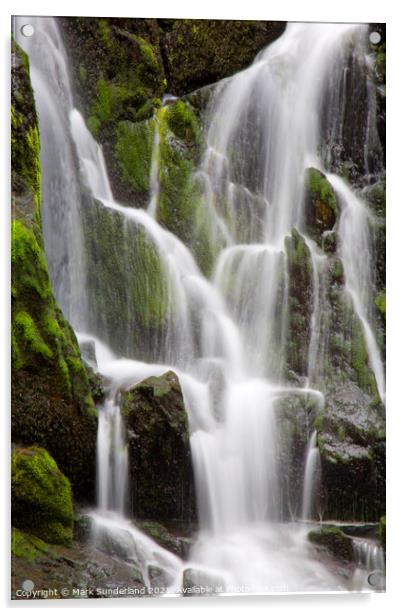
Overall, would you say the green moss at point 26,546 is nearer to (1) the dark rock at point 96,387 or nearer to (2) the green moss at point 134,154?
(1) the dark rock at point 96,387

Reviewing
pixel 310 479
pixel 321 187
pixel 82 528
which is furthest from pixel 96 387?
pixel 321 187

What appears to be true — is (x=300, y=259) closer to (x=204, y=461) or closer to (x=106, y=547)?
(x=204, y=461)

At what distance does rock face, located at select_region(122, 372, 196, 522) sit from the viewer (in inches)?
193

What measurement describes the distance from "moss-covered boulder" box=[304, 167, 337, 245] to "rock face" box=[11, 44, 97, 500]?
59.2 inches

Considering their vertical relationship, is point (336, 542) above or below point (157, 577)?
above

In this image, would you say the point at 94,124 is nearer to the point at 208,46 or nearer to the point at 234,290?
the point at 208,46

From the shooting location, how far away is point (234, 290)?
199 inches

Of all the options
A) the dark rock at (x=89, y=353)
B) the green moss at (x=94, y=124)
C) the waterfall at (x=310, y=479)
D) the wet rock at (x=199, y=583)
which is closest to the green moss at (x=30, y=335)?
the dark rock at (x=89, y=353)

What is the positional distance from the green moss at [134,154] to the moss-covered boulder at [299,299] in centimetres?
89

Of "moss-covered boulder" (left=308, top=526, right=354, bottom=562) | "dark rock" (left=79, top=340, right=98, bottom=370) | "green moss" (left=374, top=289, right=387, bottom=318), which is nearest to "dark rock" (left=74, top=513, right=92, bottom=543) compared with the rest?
"dark rock" (left=79, top=340, right=98, bottom=370)

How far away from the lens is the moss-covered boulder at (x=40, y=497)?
4.70 metres

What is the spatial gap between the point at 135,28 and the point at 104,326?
5.37 ft

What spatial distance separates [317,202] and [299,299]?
1.86 ft

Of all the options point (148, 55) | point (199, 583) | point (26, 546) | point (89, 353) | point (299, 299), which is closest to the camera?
point (26, 546)
